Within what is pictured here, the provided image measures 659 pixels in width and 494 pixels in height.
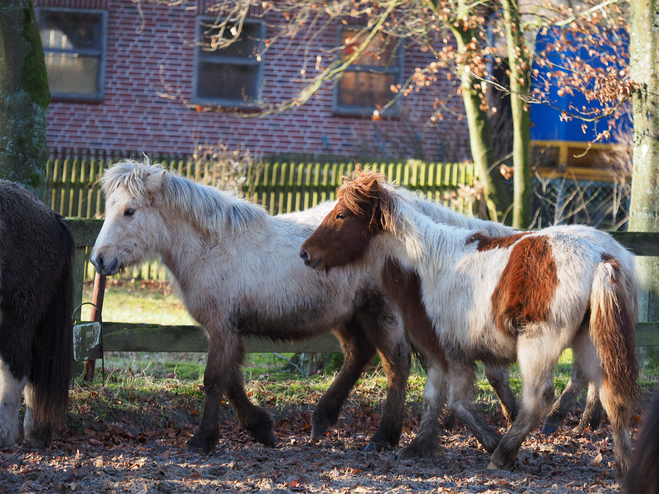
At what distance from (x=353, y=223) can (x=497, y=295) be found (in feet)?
3.63

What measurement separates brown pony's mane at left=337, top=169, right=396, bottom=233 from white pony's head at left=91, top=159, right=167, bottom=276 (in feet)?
4.48

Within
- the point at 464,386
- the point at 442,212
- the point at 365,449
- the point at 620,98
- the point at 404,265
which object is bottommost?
the point at 365,449

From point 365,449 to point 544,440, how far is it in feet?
4.81

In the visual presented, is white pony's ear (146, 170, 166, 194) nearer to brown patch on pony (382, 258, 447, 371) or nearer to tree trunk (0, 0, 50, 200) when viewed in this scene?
tree trunk (0, 0, 50, 200)

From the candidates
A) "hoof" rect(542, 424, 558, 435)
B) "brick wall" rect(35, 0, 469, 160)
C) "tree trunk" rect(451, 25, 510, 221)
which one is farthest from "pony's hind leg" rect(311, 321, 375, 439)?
"brick wall" rect(35, 0, 469, 160)

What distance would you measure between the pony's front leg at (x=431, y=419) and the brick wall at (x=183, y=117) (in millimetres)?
10065

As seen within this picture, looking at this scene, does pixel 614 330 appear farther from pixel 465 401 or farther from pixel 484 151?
pixel 484 151

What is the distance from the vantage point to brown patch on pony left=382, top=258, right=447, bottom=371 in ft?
15.3

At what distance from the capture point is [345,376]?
18.2ft

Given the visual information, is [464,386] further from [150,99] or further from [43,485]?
[150,99]

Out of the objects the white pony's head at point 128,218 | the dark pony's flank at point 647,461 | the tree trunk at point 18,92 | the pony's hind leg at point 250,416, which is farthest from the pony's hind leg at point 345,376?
the dark pony's flank at point 647,461

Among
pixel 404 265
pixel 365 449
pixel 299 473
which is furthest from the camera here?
pixel 365 449

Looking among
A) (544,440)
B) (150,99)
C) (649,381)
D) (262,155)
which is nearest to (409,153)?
(262,155)

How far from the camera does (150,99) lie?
1459 centimetres
